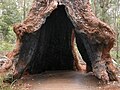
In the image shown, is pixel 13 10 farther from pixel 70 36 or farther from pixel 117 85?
pixel 117 85

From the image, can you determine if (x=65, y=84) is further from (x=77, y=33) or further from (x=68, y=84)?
(x=77, y=33)

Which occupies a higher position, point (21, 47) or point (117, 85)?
point (21, 47)

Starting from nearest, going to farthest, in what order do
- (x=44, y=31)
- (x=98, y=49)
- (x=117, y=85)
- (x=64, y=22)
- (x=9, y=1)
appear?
(x=117, y=85), (x=98, y=49), (x=44, y=31), (x=64, y=22), (x=9, y=1)

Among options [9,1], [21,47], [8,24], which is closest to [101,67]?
Result: [21,47]

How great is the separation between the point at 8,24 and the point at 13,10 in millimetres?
1493

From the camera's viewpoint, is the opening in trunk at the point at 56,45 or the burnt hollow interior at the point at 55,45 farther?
the opening in trunk at the point at 56,45

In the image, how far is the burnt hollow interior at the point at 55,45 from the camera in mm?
13570

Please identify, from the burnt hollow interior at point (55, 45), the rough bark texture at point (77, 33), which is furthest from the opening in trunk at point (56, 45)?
the rough bark texture at point (77, 33)

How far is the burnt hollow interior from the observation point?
1357 cm

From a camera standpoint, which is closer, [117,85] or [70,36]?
[117,85]

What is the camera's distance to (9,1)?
2641cm

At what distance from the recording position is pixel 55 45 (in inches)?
594

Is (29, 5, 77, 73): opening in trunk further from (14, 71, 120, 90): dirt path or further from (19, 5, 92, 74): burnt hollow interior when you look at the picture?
(14, 71, 120, 90): dirt path

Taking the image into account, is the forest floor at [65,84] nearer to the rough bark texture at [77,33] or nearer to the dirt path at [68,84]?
the dirt path at [68,84]
